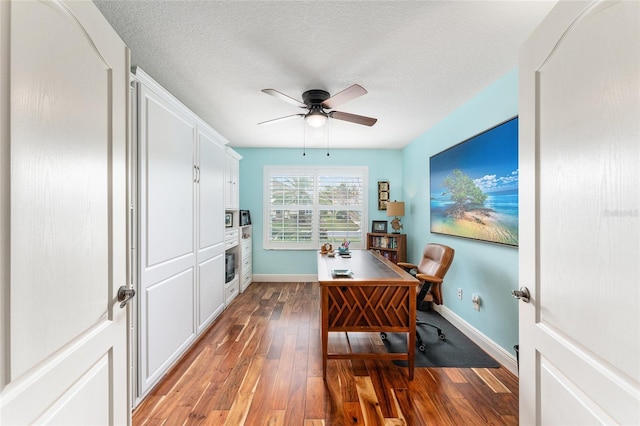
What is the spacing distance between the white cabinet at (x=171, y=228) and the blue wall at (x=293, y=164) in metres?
1.77

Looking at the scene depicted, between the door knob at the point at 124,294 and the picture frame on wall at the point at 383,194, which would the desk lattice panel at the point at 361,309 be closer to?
the door knob at the point at 124,294

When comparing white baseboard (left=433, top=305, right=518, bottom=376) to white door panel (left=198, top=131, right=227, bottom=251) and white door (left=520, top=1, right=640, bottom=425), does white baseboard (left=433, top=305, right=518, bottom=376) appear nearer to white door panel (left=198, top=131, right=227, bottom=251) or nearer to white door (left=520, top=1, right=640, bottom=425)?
white door (left=520, top=1, right=640, bottom=425)

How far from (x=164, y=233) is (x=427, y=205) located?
3.25 meters

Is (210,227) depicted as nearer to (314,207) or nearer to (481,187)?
(314,207)

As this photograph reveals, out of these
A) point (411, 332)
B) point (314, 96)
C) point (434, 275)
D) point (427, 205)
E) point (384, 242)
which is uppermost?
point (314, 96)

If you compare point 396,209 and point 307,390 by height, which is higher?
point 396,209

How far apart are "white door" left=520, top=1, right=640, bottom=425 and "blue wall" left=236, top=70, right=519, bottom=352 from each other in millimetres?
1420

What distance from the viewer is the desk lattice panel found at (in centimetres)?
209

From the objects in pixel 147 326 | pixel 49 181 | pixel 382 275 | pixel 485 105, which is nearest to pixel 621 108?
pixel 49 181

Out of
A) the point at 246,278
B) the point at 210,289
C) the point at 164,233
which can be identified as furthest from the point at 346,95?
the point at 246,278

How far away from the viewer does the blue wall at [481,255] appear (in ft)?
7.36

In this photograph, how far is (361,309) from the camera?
2.09 metres

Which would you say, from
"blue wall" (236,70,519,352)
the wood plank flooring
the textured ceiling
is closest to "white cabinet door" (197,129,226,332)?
the wood plank flooring

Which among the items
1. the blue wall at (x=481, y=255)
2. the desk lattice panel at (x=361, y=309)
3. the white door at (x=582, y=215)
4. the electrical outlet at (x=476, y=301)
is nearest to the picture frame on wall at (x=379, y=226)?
the blue wall at (x=481, y=255)
